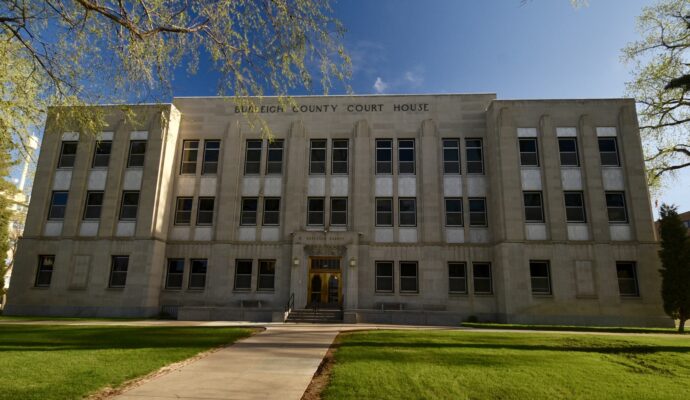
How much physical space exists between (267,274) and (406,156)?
11.7 metres

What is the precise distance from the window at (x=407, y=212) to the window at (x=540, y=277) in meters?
7.26

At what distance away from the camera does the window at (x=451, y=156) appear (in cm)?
2707

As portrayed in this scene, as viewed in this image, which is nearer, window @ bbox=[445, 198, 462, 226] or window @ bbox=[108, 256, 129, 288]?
window @ bbox=[108, 256, 129, 288]

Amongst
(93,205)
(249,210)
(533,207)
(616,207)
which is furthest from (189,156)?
(616,207)

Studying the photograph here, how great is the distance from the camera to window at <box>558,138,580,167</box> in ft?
84.3

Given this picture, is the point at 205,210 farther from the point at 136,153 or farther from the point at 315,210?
the point at 315,210

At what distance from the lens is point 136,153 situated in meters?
27.4

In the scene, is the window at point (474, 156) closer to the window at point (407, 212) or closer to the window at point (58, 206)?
the window at point (407, 212)

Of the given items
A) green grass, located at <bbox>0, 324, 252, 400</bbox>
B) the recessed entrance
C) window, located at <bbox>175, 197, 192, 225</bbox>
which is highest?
window, located at <bbox>175, 197, 192, 225</bbox>

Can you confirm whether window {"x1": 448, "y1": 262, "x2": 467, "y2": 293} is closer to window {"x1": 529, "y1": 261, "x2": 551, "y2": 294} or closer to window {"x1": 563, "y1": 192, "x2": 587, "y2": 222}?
window {"x1": 529, "y1": 261, "x2": 551, "y2": 294}

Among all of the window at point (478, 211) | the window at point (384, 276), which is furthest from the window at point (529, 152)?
the window at point (384, 276)

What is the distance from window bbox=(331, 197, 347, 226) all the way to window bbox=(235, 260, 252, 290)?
6016 millimetres

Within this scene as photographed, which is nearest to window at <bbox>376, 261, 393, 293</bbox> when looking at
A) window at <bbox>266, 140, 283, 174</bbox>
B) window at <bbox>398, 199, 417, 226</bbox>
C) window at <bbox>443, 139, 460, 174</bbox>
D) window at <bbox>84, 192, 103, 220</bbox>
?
window at <bbox>398, 199, 417, 226</bbox>

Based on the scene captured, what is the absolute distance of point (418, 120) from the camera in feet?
91.5
